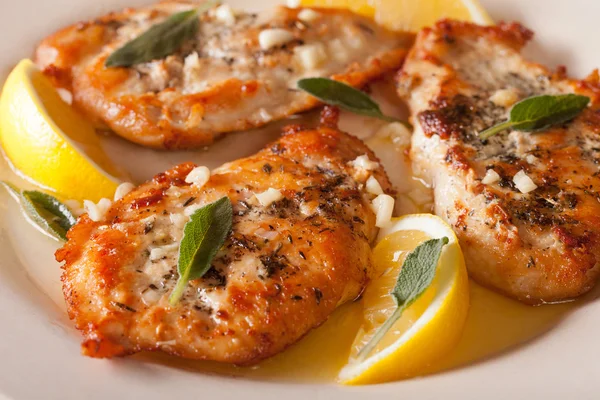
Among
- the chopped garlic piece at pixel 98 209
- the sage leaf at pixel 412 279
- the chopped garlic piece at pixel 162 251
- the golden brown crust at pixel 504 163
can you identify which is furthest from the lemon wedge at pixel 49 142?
the golden brown crust at pixel 504 163

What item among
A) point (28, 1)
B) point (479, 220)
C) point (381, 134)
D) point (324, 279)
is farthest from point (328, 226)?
point (28, 1)

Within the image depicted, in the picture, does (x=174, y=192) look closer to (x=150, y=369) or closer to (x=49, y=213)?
(x=49, y=213)

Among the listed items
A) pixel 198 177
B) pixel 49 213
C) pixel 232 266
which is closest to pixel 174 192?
pixel 198 177

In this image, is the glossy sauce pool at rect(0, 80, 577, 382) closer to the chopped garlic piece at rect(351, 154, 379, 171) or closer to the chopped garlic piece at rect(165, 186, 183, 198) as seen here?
the chopped garlic piece at rect(351, 154, 379, 171)

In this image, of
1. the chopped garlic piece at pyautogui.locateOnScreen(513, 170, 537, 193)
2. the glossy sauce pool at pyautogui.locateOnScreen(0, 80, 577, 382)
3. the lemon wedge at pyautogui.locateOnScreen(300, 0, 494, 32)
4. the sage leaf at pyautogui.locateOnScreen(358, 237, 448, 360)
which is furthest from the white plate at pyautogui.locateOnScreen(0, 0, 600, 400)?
the lemon wedge at pyautogui.locateOnScreen(300, 0, 494, 32)

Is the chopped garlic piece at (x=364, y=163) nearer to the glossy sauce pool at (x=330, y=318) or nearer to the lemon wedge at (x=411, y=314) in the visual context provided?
the glossy sauce pool at (x=330, y=318)

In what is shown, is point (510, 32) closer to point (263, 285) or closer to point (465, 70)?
point (465, 70)
